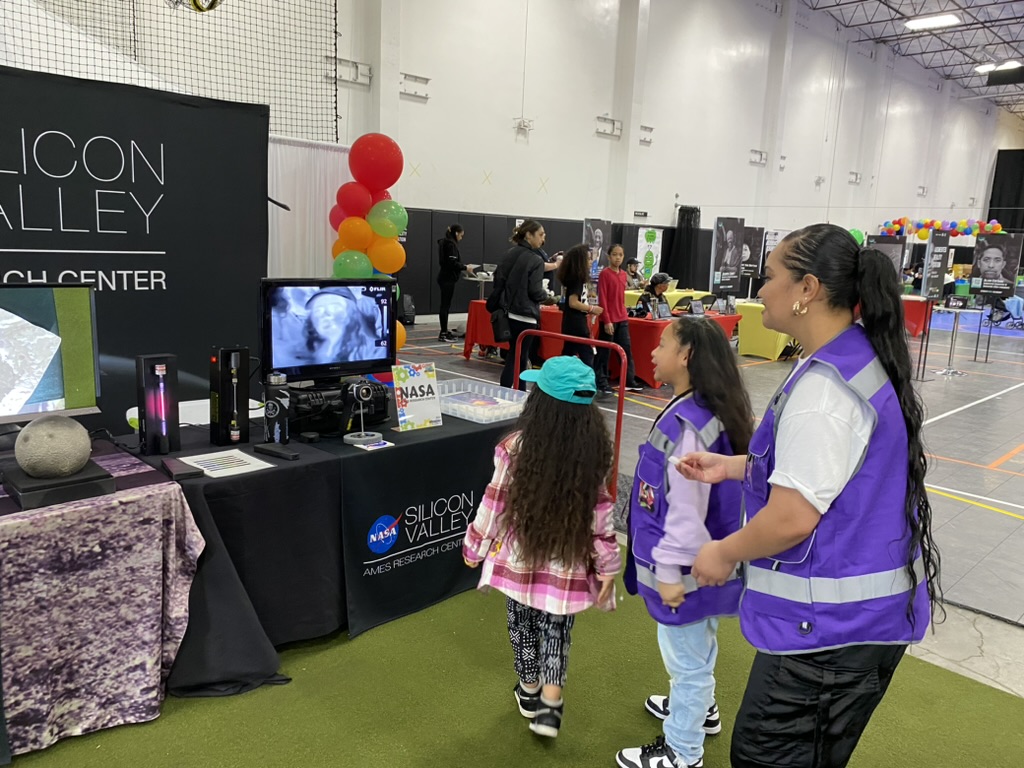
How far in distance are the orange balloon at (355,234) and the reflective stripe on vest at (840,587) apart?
592 cm

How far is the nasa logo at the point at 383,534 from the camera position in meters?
2.63

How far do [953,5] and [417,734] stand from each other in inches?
850

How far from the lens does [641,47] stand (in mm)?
13258

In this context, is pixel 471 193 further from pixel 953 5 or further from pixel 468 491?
pixel 953 5

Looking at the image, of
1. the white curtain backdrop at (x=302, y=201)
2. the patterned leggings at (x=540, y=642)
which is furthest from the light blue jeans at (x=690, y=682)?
the white curtain backdrop at (x=302, y=201)

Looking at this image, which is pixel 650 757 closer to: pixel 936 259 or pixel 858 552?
pixel 858 552

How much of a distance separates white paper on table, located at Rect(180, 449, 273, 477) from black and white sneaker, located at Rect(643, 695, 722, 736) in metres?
1.42

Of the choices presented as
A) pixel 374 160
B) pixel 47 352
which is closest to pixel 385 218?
pixel 374 160

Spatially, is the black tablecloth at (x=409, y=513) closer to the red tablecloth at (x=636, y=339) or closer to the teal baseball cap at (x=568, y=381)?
the teal baseball cap at (x=568, y=381)

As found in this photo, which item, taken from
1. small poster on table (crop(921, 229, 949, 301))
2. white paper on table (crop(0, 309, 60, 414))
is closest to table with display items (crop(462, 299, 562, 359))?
white paper on table (crop(0, 309, 60, 414))

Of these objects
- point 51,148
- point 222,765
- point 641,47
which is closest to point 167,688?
point 222,765

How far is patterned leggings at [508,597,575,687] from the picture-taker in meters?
2.19

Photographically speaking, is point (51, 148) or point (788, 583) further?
point (51, 148)

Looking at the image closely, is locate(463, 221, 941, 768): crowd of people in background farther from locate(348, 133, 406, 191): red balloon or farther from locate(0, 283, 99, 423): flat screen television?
locate(348, 133, 406, 191): red balloon
